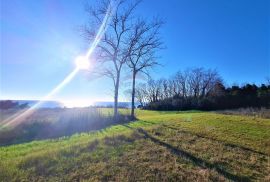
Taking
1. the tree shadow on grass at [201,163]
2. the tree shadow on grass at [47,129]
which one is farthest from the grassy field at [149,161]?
the tree shadow on grass at [47,129]

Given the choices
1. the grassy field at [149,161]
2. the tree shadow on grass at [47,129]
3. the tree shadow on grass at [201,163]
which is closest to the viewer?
the grassy field at [149,161]

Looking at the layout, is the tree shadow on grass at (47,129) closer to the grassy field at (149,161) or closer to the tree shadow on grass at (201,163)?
the grassy field at (149,161)

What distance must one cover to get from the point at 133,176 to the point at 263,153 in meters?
5.93

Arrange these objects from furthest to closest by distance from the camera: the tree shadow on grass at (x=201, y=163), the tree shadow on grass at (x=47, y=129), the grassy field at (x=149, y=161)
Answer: the tree shadow on grass at (x=47, y=129) < the tree shadow on grass at (x=201, y=163) < the grassy field at (x=149, y=161)

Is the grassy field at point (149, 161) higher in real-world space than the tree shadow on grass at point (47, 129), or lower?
lower

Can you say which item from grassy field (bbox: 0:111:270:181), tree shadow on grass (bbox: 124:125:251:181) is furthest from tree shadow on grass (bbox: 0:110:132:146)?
tree shadow on grass (bbox: 124:125:251:181)

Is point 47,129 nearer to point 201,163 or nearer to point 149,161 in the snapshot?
point 149,161

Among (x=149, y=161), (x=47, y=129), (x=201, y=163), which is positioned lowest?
(x=201, y=163)

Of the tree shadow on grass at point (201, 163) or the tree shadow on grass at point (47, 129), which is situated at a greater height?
the tree shadow on grass at point (47, 129)

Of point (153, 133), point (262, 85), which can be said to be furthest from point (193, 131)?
point (262, 85)

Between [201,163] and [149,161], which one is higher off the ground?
[149,161]

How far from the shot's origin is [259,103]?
44.9 metres

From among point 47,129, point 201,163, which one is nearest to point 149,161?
point 201,163

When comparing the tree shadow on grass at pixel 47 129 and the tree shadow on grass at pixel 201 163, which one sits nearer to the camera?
the tree shadow on grass at pixel 201 163
